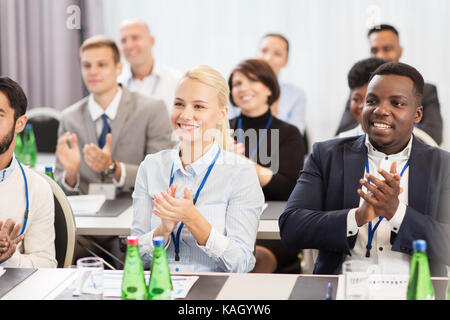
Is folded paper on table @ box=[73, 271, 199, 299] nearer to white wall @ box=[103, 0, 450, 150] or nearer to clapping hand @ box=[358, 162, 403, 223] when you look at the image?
clapping hand @ box=[358, 162, 403, 223]

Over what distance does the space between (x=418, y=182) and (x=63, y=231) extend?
1.30 metres

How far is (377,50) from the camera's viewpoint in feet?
15.4

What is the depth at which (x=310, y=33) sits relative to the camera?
606 cm

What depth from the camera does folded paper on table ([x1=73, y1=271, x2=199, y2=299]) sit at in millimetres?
1813

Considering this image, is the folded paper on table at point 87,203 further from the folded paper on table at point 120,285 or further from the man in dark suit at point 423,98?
the man in dark suit at point 423,98

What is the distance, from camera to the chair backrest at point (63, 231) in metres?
2.43

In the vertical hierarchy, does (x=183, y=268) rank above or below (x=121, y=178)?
below

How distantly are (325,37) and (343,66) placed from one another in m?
0.32

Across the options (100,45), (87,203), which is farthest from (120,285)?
(100,45)

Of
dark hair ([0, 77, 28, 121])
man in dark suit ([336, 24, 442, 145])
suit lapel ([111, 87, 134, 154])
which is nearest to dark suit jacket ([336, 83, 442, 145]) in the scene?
man in dark suit ([336, 24, 442, 145])

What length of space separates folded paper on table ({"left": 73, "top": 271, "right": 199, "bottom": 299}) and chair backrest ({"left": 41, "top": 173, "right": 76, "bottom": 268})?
48cm

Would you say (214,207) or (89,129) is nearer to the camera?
(214,207)

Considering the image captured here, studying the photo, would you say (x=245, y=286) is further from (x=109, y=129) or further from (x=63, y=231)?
(x=109, y=129)

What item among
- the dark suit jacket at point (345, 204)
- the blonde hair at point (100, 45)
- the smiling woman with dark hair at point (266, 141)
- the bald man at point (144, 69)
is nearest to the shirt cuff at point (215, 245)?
the dark suit jacket at point (345, 204)
